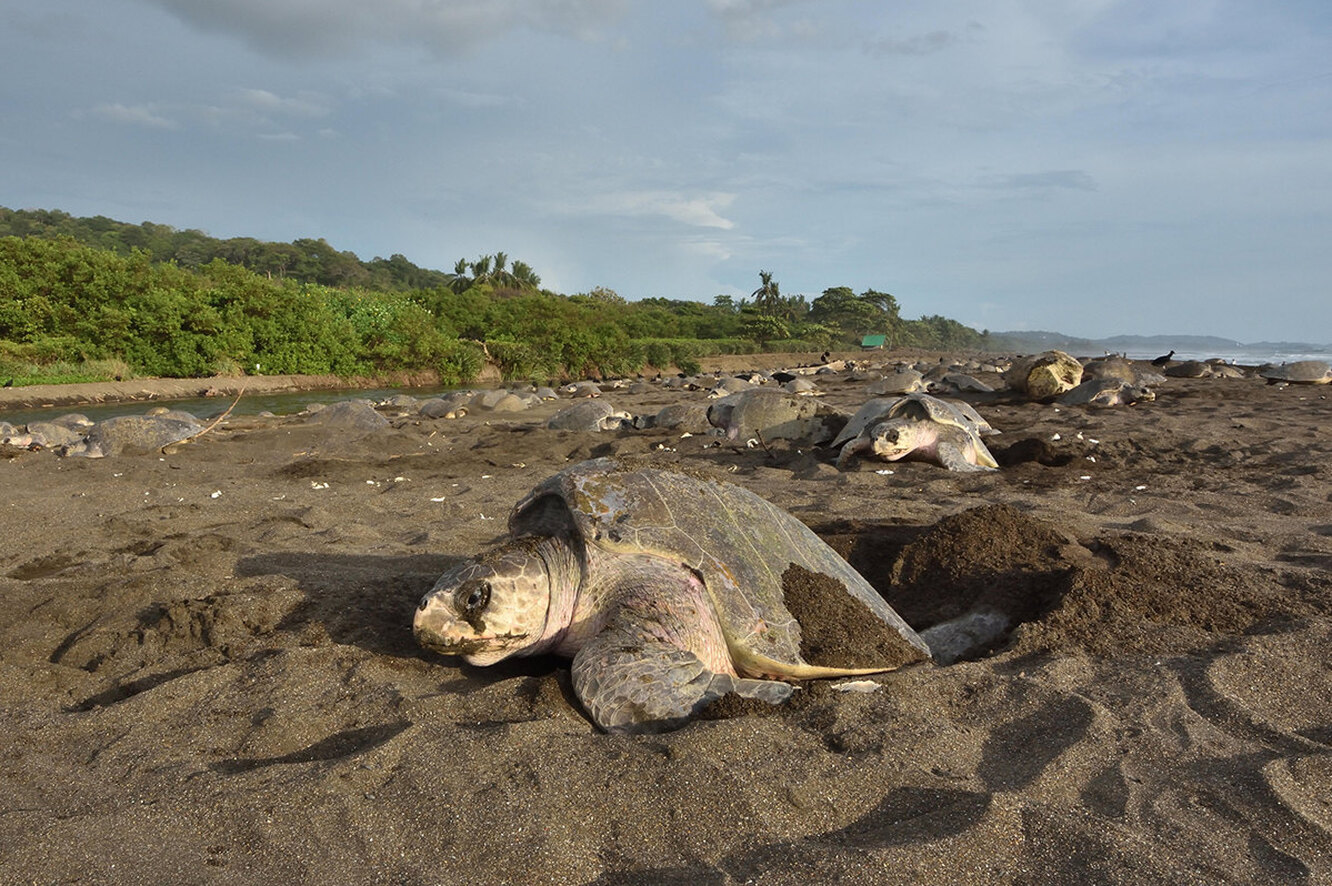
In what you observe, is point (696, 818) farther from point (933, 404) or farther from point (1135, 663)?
point (933, 404)

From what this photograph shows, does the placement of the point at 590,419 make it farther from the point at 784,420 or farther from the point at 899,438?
the point at 899,438

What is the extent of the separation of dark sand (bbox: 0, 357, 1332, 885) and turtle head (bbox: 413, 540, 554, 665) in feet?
0.56

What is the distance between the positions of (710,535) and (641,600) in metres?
0.46

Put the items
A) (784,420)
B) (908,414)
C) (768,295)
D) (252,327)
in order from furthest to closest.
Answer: (768,295), (252,327), (784,420), (908,414)

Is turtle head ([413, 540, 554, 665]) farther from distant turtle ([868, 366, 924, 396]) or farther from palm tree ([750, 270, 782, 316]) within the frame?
palm tree ([750, 270, 782, 316])

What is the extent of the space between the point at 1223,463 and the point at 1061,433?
2760mm

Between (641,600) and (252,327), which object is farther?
(252,327)

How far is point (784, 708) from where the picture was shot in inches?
109

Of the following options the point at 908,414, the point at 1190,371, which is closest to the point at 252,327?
the point at 908,414

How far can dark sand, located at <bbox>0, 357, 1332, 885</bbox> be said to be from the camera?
1.86m

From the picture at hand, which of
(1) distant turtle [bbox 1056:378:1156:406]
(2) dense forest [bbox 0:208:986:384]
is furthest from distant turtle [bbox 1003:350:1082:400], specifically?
(2) dense forest [bbox 0:208:986:384]

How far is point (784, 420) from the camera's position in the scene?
1105 cm

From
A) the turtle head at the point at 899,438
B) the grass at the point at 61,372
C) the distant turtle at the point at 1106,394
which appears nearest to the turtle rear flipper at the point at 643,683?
the turtle head at the point at 899,438

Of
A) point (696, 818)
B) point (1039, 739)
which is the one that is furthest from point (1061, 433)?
point (696, 818)
